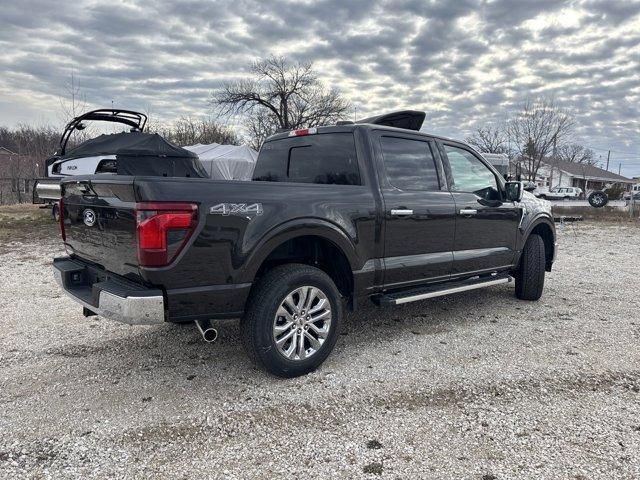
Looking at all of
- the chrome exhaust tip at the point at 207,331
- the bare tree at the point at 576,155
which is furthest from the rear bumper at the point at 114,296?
the bare tree at the point at 576,155

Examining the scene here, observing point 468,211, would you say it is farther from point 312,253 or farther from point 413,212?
point 312,253

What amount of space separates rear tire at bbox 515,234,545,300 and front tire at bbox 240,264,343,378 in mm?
3042

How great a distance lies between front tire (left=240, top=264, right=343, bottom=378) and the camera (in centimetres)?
321

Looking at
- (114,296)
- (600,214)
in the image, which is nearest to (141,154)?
(114,296)

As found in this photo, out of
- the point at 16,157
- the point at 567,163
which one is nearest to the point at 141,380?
the point at 16,157

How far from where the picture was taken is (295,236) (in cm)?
336

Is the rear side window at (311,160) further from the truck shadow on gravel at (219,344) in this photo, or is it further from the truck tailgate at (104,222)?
the truck tailgate at (104,222)

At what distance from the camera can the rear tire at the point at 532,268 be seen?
18.2ft

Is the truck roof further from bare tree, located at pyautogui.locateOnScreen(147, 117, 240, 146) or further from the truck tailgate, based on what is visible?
bare tree, located at pyautogui.locateOnScreen(147, 117, 240, 146)

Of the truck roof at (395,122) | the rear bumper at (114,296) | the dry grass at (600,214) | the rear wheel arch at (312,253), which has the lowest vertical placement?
the dry grass at (600,214)

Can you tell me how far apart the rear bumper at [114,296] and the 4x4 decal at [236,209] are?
0.61 metres

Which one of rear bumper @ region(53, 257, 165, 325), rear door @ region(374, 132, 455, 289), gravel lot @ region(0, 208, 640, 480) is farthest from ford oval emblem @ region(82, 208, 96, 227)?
rear door @ region(374, 132, 455, 289)

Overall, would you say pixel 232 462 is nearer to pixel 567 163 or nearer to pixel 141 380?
pixel 141 380

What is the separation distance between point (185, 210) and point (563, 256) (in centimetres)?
860
